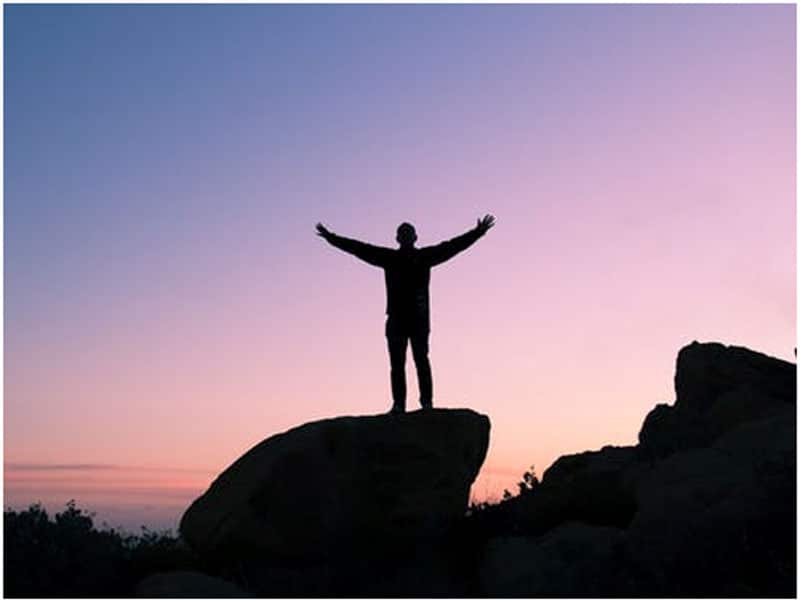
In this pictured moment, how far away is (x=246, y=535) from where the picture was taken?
15.1 metres

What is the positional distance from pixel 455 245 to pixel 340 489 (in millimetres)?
4010

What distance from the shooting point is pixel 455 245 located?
17.0 meters

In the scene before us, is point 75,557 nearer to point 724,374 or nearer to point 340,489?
point 340,489

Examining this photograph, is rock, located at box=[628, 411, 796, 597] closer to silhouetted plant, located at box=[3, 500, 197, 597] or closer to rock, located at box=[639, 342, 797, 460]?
rock, located at box=[639, 342, 797, 460]

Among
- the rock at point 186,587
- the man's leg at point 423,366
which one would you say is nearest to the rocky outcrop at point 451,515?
the man's leg at point 423,366

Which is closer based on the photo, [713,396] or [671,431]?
[671,431]

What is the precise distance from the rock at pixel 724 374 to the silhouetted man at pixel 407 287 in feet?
18.3

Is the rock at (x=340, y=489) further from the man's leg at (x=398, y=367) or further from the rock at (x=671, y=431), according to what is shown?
the rock at (x=671, y=431)

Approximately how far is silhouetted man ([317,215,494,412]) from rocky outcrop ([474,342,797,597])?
7.60 ft

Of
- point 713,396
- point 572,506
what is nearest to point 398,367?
point 572,506

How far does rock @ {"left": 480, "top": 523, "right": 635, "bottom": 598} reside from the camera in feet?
43.9

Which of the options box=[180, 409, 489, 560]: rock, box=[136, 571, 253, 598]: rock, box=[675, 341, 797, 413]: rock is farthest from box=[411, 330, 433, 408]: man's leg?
box=[675, 341, 797, 413]: rock

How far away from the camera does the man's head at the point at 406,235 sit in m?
17.0

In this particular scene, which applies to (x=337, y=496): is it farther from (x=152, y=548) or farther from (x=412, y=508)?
(x=152, y=548)
